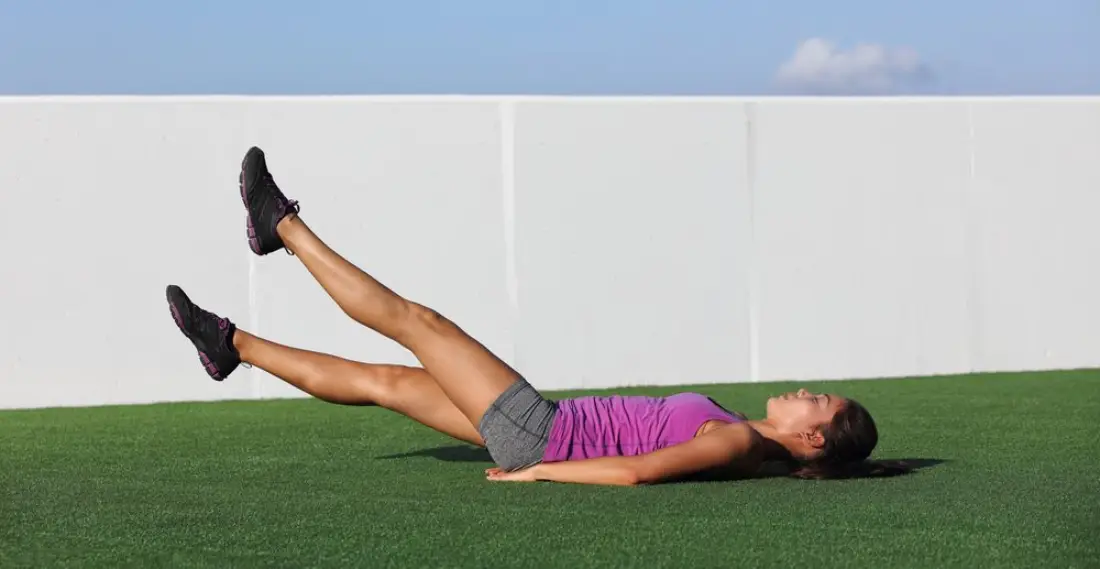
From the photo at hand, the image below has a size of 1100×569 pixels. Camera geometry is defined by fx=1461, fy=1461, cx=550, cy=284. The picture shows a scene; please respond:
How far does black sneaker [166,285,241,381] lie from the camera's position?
15.5 feet

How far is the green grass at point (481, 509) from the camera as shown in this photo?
3199 millimetres

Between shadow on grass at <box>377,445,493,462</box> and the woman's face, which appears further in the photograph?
shadow on grass at <box>377,445,493,462</box>

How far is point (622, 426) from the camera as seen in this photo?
4398 mm

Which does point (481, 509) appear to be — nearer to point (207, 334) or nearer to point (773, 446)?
point (773, 446)

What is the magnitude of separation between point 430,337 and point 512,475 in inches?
18.8

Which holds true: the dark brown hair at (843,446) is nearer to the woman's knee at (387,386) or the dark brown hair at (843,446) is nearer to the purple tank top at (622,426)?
the purple tank top at (622,426)

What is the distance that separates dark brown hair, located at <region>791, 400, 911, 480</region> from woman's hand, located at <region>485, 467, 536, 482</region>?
82cm

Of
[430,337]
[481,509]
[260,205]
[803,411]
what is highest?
[260,205]

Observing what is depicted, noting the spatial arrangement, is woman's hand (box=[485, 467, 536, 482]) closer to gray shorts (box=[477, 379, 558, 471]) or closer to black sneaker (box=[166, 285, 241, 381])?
gray shorts (box=[477, 379, 558, 471])

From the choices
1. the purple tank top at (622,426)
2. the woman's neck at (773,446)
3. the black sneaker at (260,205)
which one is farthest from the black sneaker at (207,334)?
the woman's neck at (773,446)

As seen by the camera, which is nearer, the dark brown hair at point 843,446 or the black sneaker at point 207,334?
the dark brown hair at point 843,446

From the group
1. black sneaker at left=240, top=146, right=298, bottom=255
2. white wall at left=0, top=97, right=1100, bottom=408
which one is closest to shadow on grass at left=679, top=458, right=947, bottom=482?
black sneaker at left=240, top=146, right=298, bottom=255

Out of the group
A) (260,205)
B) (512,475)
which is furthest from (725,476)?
(260,205)

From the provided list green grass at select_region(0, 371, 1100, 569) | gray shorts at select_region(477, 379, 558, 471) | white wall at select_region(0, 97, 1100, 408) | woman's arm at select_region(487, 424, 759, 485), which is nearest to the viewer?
green grass at select_region(0, 371, 1100, 569)
